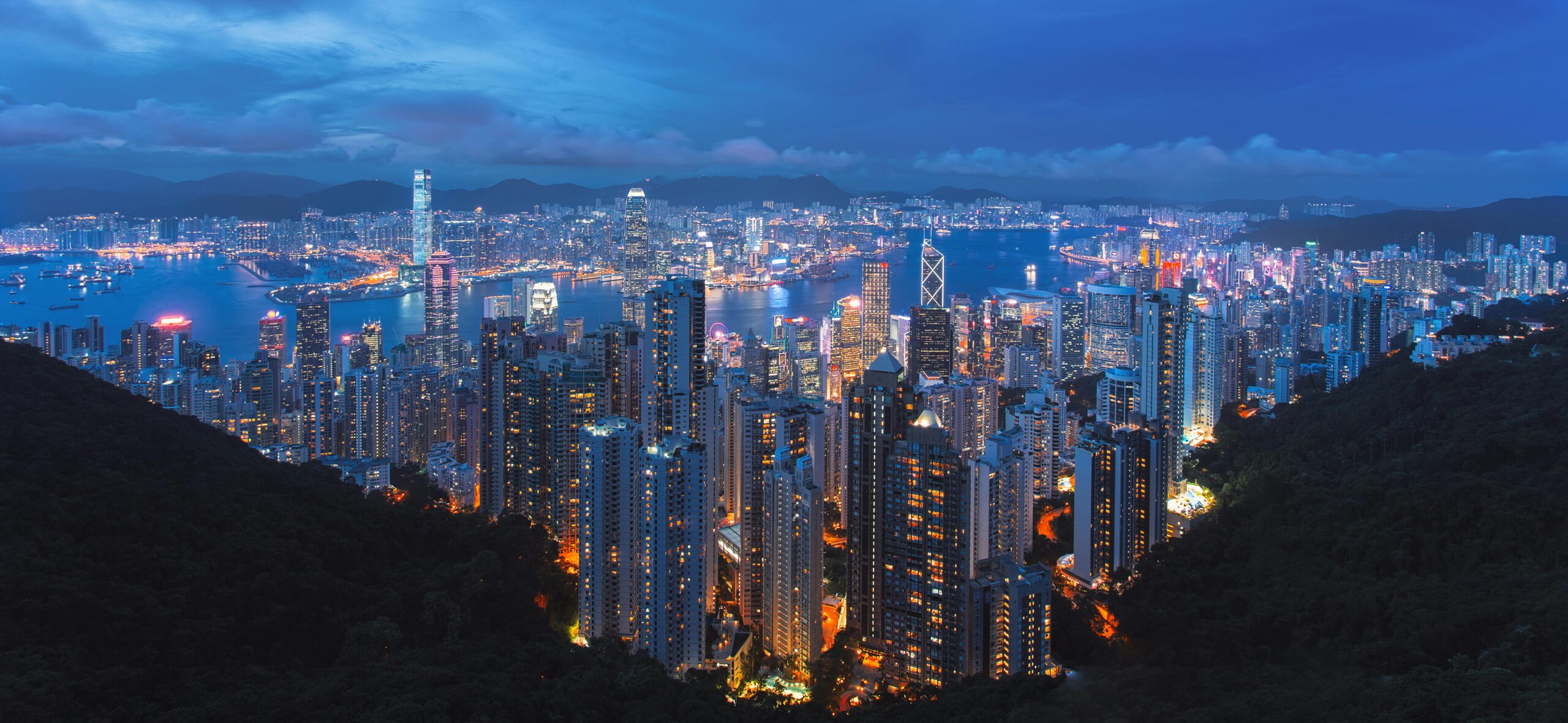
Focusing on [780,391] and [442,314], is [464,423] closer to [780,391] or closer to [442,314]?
[780,391]

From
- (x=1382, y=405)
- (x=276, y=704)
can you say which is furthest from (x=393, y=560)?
(x=1382, y=405)

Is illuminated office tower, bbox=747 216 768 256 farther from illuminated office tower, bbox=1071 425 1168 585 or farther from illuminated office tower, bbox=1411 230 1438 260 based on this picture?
illuminated office tower, bbox=1071 425 1168 585

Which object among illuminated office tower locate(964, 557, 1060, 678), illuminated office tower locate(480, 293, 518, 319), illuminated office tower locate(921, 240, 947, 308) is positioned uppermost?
illuminated office tower locate(921, 240, 947, 308)

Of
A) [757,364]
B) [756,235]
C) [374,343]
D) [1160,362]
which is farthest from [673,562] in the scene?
[756,235]

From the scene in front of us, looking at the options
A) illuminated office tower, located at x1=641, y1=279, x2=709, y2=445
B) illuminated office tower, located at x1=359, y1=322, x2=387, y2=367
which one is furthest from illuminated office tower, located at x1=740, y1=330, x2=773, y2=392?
illuminated office tower, located at x1=359, y1=322, x2=387, y2=367

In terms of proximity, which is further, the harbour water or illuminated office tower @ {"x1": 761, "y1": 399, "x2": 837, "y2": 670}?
the harbour water

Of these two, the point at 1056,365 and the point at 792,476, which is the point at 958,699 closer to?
the point at 792,476

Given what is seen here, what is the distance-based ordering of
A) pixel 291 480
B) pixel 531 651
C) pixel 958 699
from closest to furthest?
pixel 958 699
pixel 531 651
pixel 291 480
